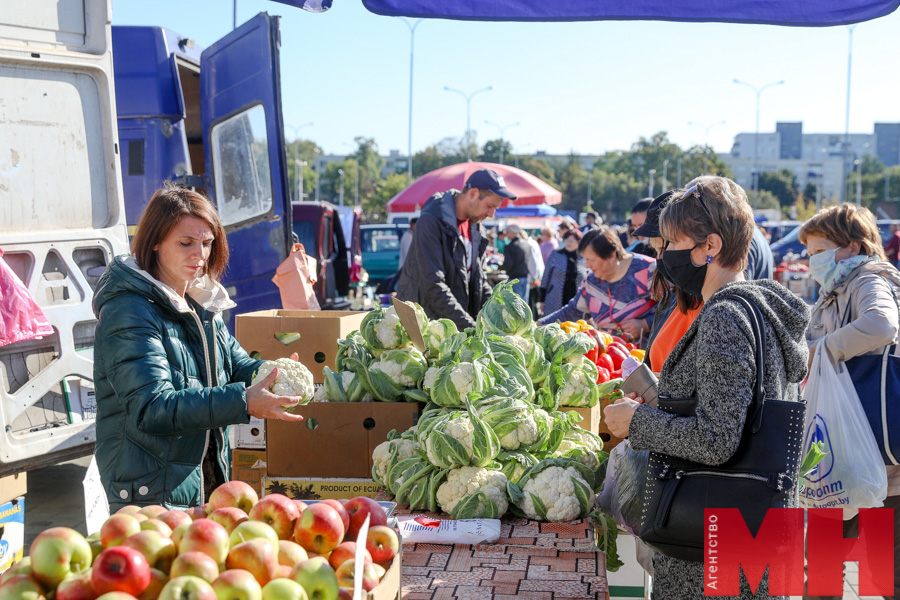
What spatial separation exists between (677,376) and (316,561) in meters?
1.15

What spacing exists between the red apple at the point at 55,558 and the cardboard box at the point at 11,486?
297 centimetres

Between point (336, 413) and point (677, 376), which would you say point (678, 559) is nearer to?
point (677, 376)

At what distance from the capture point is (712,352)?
1.99m

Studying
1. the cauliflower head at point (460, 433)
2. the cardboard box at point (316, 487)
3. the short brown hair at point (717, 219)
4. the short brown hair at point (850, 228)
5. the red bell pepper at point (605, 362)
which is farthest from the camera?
the red bell pepper at point (605, 362)

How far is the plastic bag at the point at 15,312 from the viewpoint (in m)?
3.83

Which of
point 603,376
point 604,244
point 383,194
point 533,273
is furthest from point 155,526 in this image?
point 383,194

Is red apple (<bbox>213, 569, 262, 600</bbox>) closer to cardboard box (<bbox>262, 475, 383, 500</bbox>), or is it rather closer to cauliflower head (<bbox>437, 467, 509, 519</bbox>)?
cauliflower head (<bbox>437, 467, 509, 519</bbox>)

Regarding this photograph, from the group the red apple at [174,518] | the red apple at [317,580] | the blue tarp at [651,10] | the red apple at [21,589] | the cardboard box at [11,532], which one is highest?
the blue tarp at [651,10]

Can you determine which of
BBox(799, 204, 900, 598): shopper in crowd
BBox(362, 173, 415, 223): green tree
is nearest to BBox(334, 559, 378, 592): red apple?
BBox(799, 204, 900, 598): shopper in crowd

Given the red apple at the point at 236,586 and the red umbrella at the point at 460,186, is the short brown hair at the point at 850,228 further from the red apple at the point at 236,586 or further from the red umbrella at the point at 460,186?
the red umbrella at the point at 460,186

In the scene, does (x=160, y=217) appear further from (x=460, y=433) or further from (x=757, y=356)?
(x=757, y=356)

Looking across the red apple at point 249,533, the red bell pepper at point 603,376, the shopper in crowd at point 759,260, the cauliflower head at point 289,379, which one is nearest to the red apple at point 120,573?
the red apple at point 249,533

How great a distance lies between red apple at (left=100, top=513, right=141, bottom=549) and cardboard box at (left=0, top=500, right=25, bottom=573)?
2741 millimetres

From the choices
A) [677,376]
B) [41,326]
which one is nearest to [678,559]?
[677,376]
